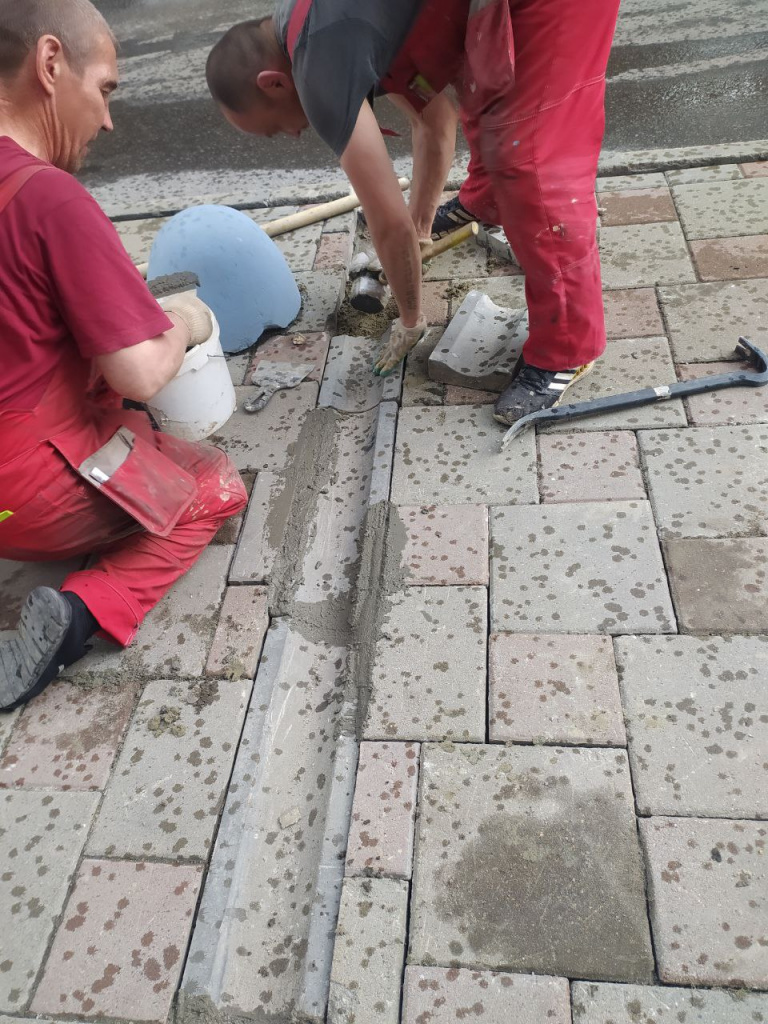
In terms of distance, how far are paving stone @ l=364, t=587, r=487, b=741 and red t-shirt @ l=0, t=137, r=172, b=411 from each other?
1.04 m

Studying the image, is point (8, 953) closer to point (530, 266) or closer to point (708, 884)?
point (708, 884)

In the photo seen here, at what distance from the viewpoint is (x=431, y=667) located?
82.6 inches

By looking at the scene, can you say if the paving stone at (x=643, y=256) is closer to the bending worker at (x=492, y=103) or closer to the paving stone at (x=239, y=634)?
the bending worker at (x=492, y=103)

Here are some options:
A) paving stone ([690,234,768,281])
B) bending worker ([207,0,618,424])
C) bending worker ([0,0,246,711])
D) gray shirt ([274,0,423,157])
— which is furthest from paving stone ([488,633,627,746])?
paving stone ([690,234,768,281])

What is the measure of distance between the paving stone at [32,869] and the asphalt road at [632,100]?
4202mm

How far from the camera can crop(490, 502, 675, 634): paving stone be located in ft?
7.02

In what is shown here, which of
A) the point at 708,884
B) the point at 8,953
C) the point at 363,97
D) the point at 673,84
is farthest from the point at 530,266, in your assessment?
the point at 673,84

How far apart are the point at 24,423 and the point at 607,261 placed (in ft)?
8.39

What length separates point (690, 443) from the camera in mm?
2572

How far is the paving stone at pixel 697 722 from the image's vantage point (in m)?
1.76

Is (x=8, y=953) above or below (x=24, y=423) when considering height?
below

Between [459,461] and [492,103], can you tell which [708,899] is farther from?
[492,103]

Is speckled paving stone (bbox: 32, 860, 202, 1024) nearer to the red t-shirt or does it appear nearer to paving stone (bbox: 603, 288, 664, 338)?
the red t-shirt

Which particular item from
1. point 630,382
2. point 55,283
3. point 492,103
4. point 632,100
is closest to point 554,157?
point 492,103
